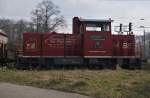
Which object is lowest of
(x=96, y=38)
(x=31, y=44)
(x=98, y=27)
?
(x=31, y=44)

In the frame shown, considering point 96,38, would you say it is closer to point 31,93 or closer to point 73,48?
point 73,48

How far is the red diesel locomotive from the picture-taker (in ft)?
93.6

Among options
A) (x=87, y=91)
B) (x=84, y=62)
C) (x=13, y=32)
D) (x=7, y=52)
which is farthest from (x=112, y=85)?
(x=13, y=32)

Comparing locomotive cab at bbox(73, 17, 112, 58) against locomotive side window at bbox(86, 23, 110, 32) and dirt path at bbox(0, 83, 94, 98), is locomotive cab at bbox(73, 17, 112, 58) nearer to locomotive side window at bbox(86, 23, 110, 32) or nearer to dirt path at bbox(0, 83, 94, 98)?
locomotive side window at bbox(86, 23, 110, 32)

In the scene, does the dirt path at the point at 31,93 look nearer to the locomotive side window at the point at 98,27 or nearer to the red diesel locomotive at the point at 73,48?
the red diesel locomotive at the point at 73,48

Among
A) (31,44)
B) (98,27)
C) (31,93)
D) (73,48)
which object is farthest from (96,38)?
(31,93)

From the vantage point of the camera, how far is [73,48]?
29.0 metres

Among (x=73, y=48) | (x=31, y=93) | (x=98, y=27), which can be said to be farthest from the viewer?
(x=73, y=48)

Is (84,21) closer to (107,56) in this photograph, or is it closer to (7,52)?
(107,56)

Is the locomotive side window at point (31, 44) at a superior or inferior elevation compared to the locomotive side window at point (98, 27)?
inferior

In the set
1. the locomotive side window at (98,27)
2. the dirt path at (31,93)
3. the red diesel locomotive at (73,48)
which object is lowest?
the dirt path at (31,93)

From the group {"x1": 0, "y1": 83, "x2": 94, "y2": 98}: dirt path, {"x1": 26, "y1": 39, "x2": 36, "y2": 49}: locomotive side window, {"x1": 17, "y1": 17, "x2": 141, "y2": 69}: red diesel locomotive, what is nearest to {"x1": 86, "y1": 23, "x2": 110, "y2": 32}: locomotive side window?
{"x1": 17, "y1": 17, "x2": 141, "y2": 69}: red diesel locomotive

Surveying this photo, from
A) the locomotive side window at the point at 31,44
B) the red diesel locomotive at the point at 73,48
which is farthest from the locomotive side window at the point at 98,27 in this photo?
the locomotive side window at the point at 31,44

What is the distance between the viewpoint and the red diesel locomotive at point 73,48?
28.5 m
